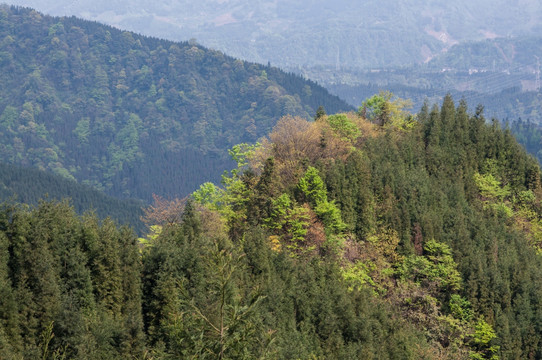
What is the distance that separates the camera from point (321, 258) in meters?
72.7

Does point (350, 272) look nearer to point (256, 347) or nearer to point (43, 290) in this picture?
point (256, 347)

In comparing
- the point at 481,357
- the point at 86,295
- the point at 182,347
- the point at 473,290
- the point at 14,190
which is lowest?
the point at 14,190

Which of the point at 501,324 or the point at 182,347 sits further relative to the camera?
the point at 501,324

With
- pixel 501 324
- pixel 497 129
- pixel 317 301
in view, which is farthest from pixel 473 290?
pixel 497 129

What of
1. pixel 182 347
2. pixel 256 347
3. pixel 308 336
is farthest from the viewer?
pixel 308 336

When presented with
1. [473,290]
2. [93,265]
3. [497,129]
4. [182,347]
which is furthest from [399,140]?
[182,347]

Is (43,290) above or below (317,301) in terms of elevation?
above

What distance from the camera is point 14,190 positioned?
199125 mm

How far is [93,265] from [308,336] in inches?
737

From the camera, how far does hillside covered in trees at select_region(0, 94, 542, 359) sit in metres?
47.2

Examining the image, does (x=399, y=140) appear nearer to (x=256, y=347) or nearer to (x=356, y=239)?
(x=356, y=239)

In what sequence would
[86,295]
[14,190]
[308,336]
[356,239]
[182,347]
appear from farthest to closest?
1. [14,190]
2. [356,239]
3. [308,336]
4. [86,295]
5. [182,347]

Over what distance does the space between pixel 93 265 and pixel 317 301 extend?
2021 centimetres

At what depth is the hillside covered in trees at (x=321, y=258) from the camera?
4719 cm
